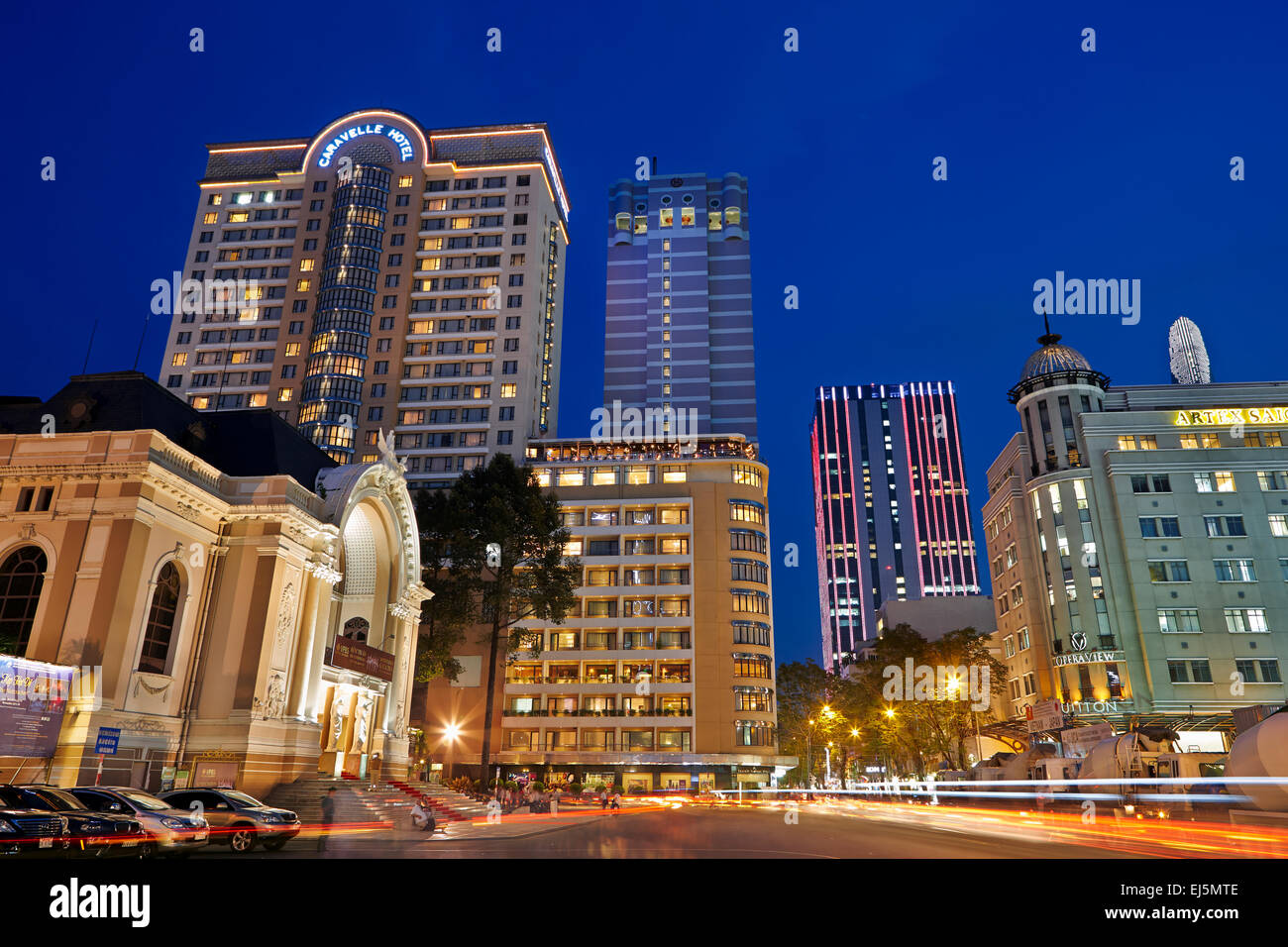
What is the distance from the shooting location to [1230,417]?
7394 cm

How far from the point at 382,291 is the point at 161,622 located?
261 ft

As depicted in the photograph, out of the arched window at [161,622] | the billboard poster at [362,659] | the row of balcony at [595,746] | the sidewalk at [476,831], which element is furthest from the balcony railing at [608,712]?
the arched window at [161,622]

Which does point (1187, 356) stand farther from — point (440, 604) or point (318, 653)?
point (318, 653)

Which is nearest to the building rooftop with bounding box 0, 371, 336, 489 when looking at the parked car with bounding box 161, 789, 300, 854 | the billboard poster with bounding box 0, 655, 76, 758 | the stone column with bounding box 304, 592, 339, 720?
the stone column with bounding box 304, 592, 339, 720

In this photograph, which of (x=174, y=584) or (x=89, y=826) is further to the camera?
(x=174, y=584)

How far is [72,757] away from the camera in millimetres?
25062

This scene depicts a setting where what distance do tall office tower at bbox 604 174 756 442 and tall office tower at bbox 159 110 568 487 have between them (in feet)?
90.4

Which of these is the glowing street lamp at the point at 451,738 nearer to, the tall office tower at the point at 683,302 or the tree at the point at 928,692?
the tree at the point at 928,692

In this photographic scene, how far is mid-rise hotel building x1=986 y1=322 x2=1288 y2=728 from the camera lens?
6631 centimetres

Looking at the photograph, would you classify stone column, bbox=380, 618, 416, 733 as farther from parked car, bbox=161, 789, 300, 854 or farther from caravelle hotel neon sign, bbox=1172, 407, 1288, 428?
caravelle hotel neon sign, bbox=1172, 407, 1288, 428

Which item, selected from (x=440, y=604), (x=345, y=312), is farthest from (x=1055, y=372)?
(x=345, y=312)

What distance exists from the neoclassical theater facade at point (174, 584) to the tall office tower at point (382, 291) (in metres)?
58.2
